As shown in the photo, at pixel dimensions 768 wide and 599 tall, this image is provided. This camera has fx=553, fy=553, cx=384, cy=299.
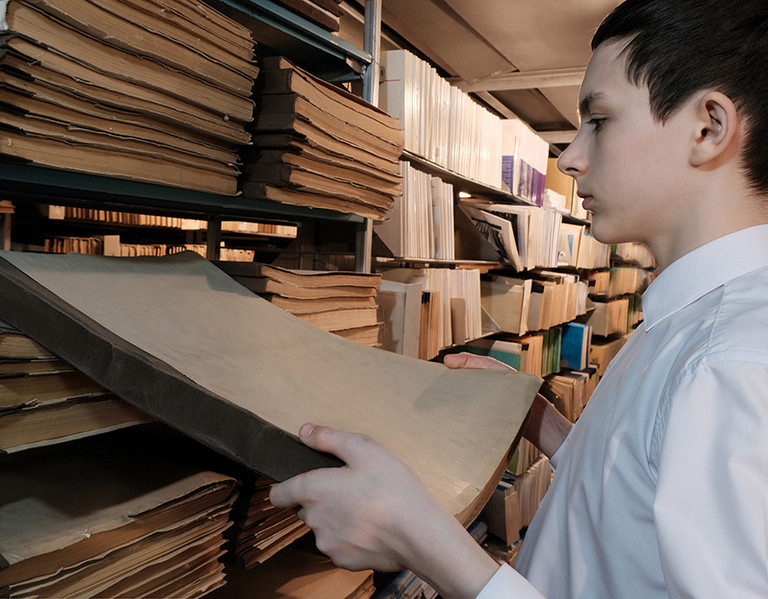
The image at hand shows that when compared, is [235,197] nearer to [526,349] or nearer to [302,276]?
[302,276]

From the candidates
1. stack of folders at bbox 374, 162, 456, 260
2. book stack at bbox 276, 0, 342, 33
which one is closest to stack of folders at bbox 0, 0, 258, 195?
book stack at bbox 276, 0, 342, 33

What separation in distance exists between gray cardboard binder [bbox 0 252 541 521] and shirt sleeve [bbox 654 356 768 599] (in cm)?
19

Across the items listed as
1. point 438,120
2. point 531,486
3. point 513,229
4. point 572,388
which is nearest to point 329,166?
point 438,120

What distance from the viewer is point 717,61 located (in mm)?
664

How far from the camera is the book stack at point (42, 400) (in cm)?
58

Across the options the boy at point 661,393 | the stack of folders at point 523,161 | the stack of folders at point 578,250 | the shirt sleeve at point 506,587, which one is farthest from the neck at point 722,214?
the stack of folders at point 578,250

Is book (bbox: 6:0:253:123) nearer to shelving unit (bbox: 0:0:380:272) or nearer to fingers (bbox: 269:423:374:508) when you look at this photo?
shelving unit (bbox: 0:0:380:272)

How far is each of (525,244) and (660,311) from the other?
86.9 inches

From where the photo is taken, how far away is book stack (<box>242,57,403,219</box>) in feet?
3.36

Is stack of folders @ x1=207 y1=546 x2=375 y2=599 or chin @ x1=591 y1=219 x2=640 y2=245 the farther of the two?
stack of folders @ x1=207 y1=546 x2=375 y2=599

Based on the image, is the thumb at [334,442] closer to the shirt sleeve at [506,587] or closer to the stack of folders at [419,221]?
the shirt sleeve at [506,587]

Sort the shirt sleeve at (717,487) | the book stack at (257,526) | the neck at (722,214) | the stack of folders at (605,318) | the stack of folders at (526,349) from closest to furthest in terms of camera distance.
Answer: the shirt sleeve at (717,487)
the neck at (722,214)
the book stack at (257,526)
the stack of folders at (526,349)
the stack of folders at (605,318)

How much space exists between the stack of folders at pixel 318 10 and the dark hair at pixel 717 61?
2.14 feet

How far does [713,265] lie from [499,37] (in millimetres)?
2042
